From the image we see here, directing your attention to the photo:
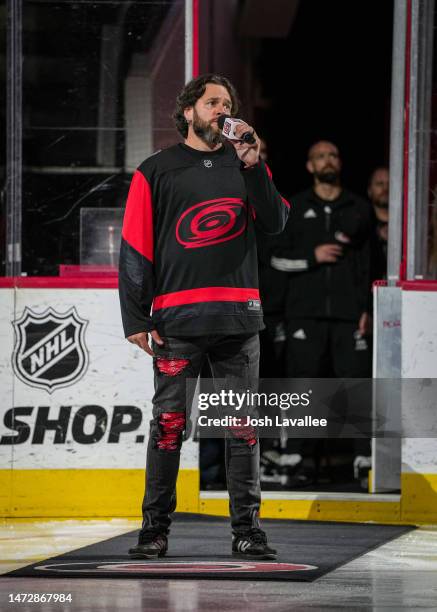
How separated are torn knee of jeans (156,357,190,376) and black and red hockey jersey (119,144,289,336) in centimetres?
10

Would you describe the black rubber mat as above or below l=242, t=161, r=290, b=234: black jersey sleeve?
below

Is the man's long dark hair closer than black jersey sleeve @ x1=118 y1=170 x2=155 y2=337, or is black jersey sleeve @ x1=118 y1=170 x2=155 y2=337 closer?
black jersey sleeve @ x1=118 y1=170 x2=155 y2=337

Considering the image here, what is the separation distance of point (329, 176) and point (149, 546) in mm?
2981

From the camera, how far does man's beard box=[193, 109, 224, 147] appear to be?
5.20 meters

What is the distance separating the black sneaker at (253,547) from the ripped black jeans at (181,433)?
0.03m

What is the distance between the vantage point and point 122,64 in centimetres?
672

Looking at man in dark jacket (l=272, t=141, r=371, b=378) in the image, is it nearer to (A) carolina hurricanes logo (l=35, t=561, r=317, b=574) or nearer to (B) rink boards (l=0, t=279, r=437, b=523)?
(B) rink boards (l=0, t=279, r=437, b=523)

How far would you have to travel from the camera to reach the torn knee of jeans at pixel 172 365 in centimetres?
513

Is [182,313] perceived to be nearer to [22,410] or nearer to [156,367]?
[156,367]

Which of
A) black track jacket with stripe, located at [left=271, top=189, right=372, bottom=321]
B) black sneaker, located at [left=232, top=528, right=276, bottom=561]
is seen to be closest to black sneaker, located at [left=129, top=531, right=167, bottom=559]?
black sneaker, located at [left=232, top=528, right=276, bottom=561]

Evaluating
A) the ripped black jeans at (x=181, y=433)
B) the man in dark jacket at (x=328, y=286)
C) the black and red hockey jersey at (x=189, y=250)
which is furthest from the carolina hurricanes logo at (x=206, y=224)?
the man in dark jacket at (x=328, y=286)

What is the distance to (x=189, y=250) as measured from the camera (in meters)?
5.15

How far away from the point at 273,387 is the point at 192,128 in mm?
2396

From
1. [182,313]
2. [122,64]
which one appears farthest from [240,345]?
[122,64]
